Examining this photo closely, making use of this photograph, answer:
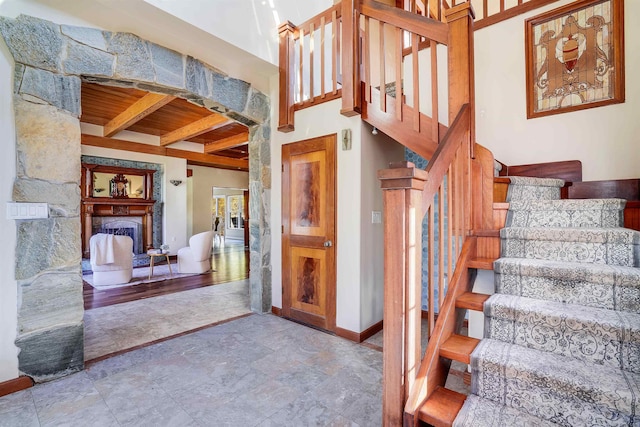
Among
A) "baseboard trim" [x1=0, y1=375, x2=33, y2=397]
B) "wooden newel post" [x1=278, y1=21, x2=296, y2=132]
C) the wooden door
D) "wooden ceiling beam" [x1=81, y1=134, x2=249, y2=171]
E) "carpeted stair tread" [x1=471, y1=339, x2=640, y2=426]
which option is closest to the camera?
"carpeted stair tread" [x1=471, y1=339, x2=640, y2=426]

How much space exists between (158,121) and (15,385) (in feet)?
16.7

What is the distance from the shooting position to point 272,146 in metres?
3.70

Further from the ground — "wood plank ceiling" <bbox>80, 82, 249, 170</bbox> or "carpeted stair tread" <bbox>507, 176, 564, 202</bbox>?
"wood plank ceiling" <bbox>80, 82, 249, 170</bbox>

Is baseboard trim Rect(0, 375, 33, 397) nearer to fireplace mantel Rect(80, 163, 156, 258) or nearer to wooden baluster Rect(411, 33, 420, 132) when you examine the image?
wooden baluster Rect(411, 33, 420, 132)

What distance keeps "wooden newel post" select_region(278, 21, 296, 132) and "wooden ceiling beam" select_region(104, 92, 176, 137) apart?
1404 mm

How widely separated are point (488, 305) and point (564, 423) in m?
0.51

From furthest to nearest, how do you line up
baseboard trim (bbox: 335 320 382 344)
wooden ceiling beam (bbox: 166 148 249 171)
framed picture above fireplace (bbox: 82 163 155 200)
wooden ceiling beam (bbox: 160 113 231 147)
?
wooden ceiling beam (bbox: 166 148 249 171), framed picture above fireplace (bbox: 82 163 155 200), wooden ceiling beam (bbox: 160 113 231 147), baseboard trim (bbox: 335 320 382 344)

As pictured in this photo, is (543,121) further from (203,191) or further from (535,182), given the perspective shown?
(203,191)

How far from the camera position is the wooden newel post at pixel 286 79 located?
10.9 ft

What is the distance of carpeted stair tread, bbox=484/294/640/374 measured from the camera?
1.21 m

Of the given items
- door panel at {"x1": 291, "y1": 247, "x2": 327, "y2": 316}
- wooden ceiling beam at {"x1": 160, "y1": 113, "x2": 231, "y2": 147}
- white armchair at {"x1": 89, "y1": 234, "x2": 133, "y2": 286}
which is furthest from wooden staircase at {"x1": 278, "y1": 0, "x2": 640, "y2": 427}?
white armchair at {"x1": 89, "y1": 234, "x2": 133, "y2": 286}

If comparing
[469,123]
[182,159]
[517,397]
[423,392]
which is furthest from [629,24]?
[182,159]

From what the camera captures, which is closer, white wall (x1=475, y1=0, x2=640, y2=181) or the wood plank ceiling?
white wall (x1=475, y1=0, x2=640, y2=181)

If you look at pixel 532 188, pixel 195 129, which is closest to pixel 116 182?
pixel 195 129
